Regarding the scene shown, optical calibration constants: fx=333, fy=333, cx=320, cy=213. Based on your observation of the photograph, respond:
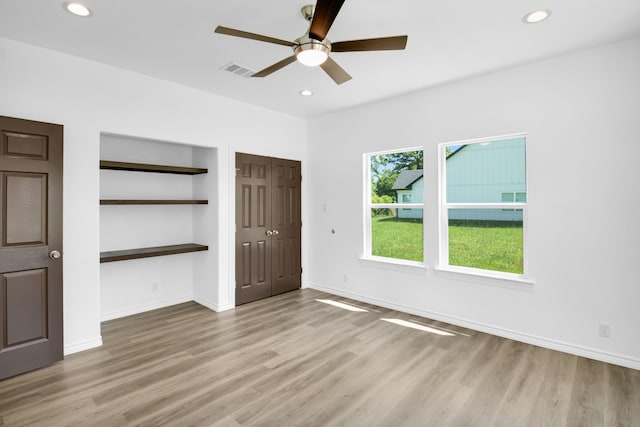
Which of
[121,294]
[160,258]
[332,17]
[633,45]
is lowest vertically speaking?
[121,294]

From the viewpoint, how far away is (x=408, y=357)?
305cm

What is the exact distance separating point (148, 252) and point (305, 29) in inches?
116

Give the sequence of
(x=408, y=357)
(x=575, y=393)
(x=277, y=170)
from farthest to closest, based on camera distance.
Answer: (x=277, y=170) → (x=408, y=357) → (x=575, y=393)

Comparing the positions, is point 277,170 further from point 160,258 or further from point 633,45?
point 633,45

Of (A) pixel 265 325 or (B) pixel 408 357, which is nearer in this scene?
(B) pixel 408 357

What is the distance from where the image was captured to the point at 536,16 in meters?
2.47

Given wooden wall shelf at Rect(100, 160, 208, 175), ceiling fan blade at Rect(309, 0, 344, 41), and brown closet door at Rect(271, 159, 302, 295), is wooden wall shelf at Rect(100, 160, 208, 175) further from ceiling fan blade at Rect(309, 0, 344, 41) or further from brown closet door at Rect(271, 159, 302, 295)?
ceiling fan blade at Rect(309, 0, 344, 41)

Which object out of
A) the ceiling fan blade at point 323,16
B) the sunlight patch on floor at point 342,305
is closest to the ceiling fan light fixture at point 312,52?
the ceiling fan blade at point 323,16

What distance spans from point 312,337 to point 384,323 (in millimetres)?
918

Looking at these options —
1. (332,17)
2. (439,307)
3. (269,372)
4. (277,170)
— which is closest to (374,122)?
(277,170)

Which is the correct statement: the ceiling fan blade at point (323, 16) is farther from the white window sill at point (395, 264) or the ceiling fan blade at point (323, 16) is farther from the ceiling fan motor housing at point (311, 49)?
the white window sill at point (395, 264)

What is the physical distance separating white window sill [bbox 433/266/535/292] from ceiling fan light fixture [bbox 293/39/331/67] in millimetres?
2775

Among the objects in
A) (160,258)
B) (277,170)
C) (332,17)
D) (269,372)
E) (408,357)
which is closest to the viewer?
(332,17)

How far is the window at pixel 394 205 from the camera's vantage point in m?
4.25
